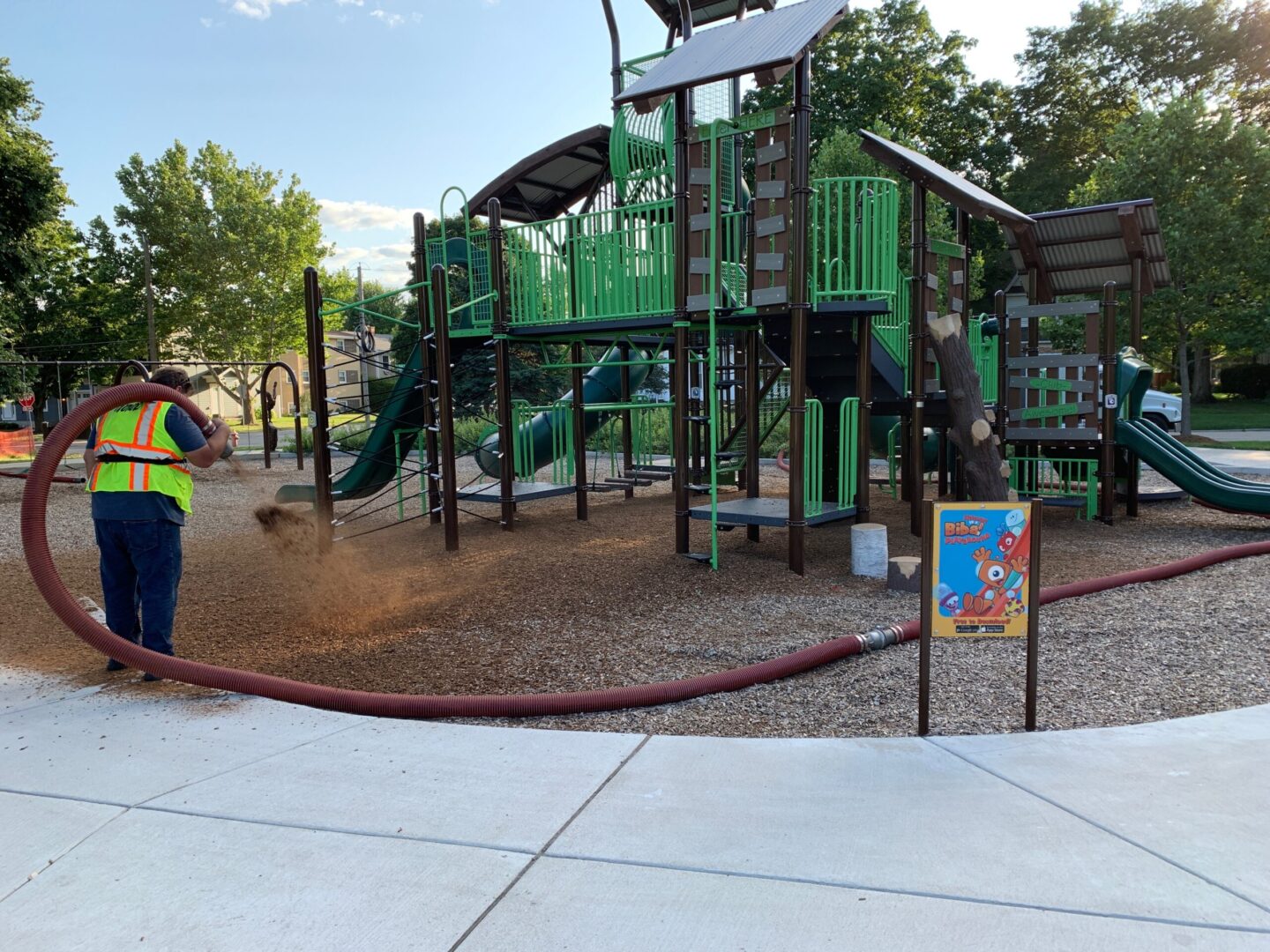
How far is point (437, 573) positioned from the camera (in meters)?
8.04

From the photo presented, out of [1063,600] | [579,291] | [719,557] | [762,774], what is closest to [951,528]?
[762,774]

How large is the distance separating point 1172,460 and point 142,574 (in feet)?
34.6

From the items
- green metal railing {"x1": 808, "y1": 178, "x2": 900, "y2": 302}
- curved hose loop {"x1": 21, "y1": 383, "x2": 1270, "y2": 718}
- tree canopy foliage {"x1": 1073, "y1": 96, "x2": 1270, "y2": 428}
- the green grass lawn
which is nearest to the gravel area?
curved hose loop {"x1": 21, "y1": 383, "x2": 1270, "y2": 718}

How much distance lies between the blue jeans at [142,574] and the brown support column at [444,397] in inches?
151

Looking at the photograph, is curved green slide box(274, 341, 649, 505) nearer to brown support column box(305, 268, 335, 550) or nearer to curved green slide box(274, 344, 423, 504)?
curved green slide box(274, 344, 423, 504)

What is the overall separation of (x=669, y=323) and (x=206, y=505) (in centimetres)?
874

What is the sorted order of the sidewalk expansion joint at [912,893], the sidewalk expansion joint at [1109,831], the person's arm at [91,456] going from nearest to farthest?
the sidewalk expansion joint at [912,893] < the sidewalk expansion joint at [1109,831] < the person's arm at [91,456]

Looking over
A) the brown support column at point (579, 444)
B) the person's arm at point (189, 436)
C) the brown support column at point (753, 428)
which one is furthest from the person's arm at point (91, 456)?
the brown support column at point (579, 444)

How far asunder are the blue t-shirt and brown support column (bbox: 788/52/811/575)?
4464 mm

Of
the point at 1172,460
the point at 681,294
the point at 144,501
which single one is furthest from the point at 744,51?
the point at 1172,460

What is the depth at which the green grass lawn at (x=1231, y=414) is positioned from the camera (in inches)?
1142

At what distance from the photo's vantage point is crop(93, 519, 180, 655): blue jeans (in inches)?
190

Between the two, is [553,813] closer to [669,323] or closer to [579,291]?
[669,323]

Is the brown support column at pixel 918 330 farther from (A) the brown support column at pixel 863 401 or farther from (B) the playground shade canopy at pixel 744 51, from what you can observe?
(B) the playground shade canopy at pixel 744 51
